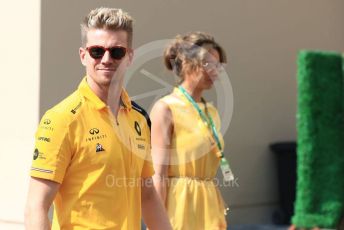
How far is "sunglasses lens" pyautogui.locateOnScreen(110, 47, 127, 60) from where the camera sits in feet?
10.1

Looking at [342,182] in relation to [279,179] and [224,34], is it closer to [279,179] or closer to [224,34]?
[224,34]

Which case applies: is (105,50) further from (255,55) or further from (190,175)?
(255,55)

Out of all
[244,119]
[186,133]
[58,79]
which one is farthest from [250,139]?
[186,133]

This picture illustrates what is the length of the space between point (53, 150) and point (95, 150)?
0.16 metres

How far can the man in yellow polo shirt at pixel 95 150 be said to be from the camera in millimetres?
2865

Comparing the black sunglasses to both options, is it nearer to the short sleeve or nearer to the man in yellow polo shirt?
the man in yellow polo shirt

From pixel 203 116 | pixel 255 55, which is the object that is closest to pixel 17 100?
pixel 203 116

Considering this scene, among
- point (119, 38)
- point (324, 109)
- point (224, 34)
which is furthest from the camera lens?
point (224, 34)

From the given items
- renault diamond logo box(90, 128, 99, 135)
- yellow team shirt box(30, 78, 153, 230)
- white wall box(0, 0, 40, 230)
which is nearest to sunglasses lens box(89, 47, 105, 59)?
yellow team shirt box(30, 78, 153, 230)

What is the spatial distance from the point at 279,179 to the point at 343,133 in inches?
242

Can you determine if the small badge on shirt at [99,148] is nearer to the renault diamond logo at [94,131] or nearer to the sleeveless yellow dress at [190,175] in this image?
the renault diamond logo at [94,131]

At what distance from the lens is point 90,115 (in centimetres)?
300

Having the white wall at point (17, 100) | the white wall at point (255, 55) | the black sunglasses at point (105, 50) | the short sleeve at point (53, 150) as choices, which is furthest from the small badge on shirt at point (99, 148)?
the white wall at point (255, 55)

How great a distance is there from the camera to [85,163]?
291 cm
